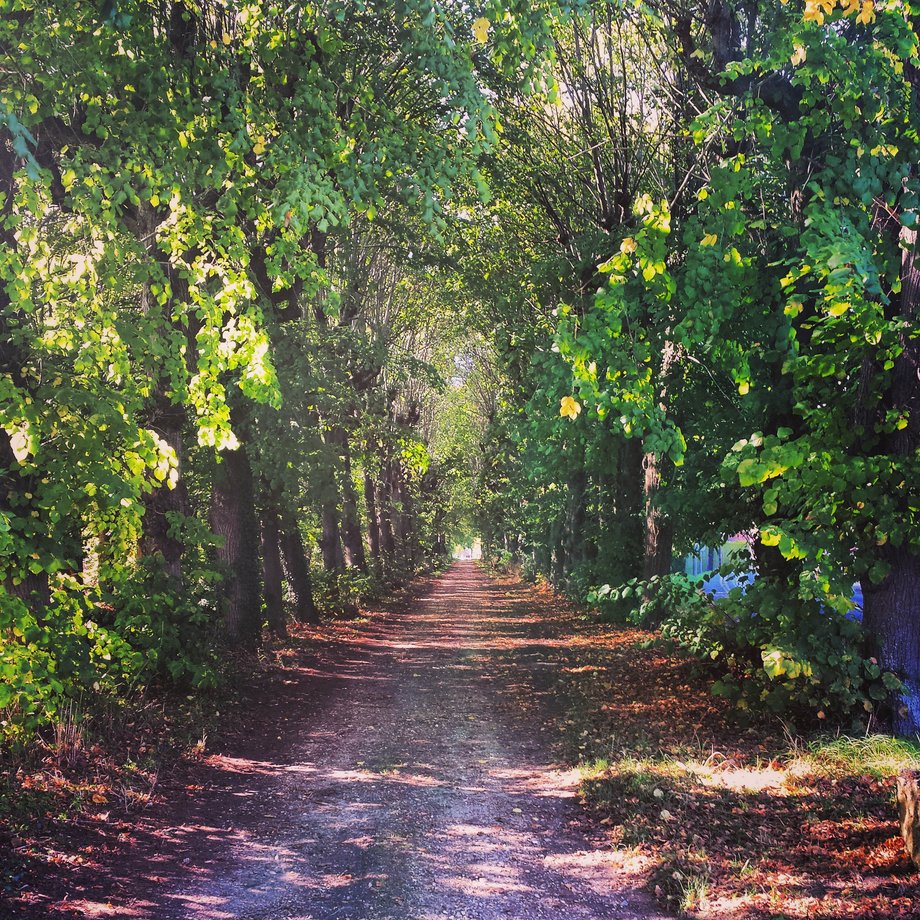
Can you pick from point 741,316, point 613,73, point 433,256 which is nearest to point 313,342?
point 433,256

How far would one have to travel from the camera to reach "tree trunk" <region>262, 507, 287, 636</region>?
15688 mm

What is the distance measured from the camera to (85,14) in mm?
5605

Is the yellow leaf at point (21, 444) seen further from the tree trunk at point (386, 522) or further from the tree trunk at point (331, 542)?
the tree trunk at point (386, 522)

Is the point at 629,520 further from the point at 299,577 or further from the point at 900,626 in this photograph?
the point at 900,626

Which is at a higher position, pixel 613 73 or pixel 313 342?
pixel 613 73

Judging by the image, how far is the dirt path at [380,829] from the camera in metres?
4.86

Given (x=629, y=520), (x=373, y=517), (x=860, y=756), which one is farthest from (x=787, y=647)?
(x=373, y=517)

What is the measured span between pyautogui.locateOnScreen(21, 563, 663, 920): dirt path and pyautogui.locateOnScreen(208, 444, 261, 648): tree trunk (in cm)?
202

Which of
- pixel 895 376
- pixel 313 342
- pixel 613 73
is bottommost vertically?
pixel 895 376

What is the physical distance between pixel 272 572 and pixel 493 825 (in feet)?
35.6

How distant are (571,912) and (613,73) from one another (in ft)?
40.4

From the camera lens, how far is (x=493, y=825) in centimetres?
628

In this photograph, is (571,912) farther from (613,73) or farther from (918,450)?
(613,73)

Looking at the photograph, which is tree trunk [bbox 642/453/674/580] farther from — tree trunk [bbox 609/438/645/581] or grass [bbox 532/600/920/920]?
grass [bbox 532/600/920/920]
